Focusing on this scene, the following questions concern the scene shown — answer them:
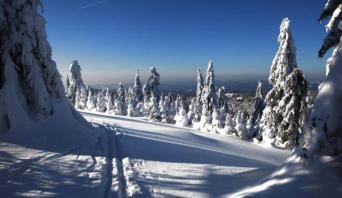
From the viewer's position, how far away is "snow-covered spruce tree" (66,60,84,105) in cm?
6456

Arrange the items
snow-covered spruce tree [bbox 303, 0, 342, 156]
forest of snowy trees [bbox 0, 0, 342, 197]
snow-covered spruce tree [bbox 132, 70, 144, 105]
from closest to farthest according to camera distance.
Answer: snow-covered spruce tree [bbox 303, 0, 342, 156] → forest of snowy trees [bbox 0, 0, 342, 197] → snow-covered spruce tree [bbox 132, 70, 144, 105]

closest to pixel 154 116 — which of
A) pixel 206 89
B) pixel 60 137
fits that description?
pixel 206 89

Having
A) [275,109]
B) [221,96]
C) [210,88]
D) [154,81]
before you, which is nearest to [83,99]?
[154,81]

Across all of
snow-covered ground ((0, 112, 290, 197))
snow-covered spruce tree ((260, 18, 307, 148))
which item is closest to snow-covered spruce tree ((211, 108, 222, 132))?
snow-covered spruce tree ((260, 18, 307, 148))

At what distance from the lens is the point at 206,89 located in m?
55.2

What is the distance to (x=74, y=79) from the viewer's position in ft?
216

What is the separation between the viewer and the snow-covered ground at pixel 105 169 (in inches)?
335

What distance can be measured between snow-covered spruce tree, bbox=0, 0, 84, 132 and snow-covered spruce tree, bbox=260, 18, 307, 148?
17032 mm

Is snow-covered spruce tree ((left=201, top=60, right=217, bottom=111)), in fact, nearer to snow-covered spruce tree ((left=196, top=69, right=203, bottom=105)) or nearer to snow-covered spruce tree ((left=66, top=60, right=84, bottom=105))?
snow-covered spruce tree ((left=196, top=69, right=203, bottom=105))

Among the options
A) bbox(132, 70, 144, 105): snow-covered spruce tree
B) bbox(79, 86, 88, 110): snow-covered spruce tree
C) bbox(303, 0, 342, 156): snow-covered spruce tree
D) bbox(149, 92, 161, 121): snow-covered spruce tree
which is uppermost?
bbox(132, 70, 144, 105): snow-covered spruce tree

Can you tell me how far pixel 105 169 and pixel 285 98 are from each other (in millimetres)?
18472

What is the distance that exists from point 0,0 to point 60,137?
7.22 meters

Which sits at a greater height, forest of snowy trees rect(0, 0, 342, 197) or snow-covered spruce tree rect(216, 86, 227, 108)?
snow-covered spruce tree rect(216, 86, 227, 108)

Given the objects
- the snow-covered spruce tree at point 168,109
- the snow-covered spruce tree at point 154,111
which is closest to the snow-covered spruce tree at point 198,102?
the snow-covered spruce tree at point 168,109
